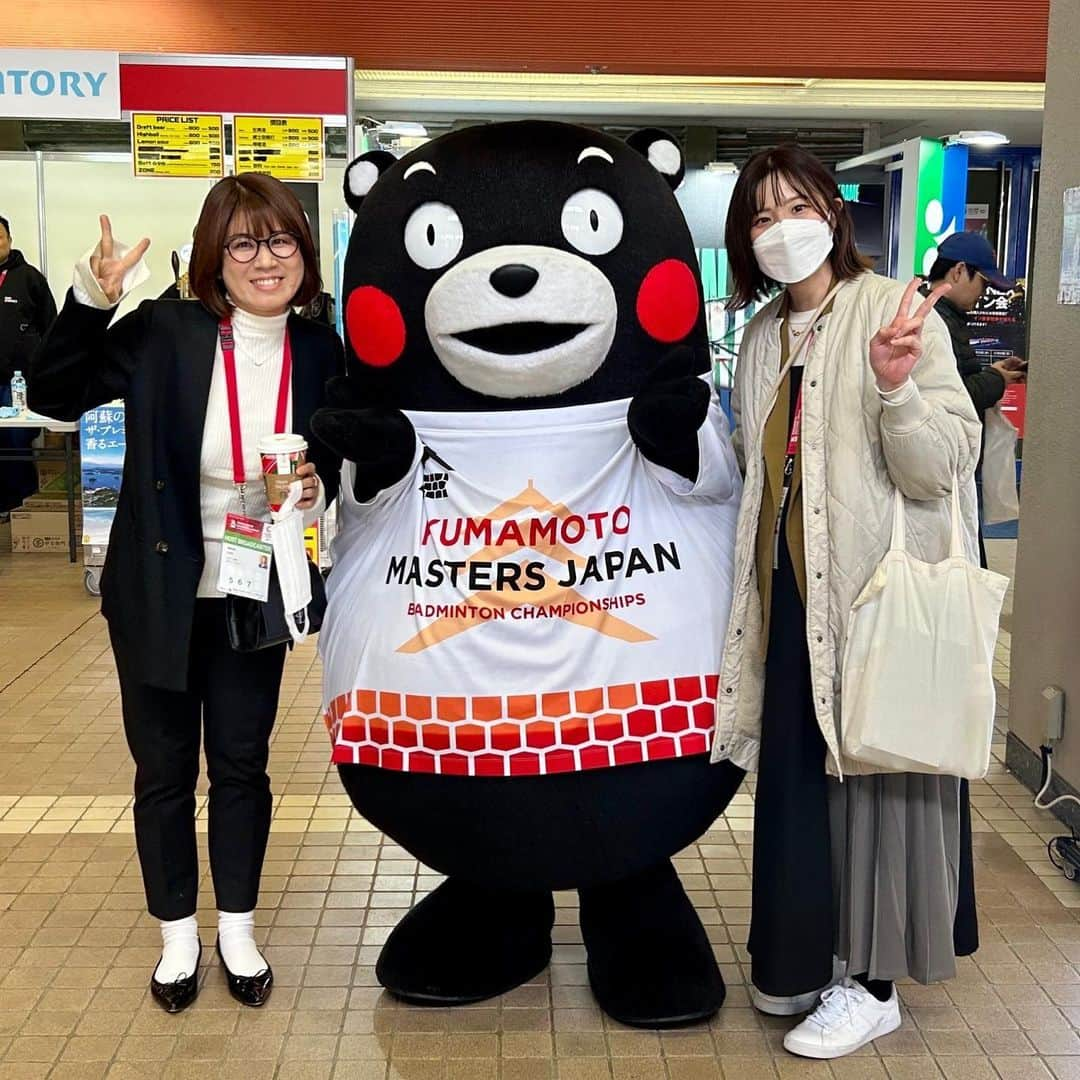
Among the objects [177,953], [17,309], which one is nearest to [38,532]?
[17,309]

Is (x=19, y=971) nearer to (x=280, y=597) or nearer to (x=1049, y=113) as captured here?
(x=280, y=597)

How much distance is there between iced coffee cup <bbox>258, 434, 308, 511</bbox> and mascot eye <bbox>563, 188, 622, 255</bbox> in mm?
642

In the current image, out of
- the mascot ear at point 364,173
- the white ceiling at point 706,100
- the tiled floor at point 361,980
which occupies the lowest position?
the tiled floor at point 361,980

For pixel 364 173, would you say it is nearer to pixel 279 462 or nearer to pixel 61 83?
pixel 279 462

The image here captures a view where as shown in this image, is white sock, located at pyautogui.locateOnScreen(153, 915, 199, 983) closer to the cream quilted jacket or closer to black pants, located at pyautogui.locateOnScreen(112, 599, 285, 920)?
black pants, located at pyautogui.locateOnScreen(112, 599, 285, 920)

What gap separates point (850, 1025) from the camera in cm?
261

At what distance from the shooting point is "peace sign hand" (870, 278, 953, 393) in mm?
2191

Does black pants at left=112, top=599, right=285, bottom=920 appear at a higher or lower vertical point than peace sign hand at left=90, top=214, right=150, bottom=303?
lower

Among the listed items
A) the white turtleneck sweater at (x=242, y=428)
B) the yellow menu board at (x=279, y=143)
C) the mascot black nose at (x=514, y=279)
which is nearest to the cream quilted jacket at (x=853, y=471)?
the mascot black nose at (x=514, y=279)

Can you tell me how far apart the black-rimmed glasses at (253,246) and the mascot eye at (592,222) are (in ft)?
1.90

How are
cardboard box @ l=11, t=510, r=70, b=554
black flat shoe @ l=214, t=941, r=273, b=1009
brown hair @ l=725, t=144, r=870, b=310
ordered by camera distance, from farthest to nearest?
cardboard box @ l=11, t=510, r=70, b=554 → black flat shoe @ l=214, t=941, r=273, b=1009 → brown hair @ l=725, t=144, r=870, b=310

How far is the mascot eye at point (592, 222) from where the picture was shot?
245cm

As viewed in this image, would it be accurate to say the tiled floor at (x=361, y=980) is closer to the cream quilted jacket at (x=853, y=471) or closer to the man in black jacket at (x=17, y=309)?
the cream quilted jacket at (x=853, y=471)

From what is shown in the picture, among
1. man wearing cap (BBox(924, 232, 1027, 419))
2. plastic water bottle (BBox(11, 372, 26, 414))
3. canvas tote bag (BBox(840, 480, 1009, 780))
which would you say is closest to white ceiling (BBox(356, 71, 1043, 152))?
plastic water bottle (BBox(11, 372, 26, 414))
